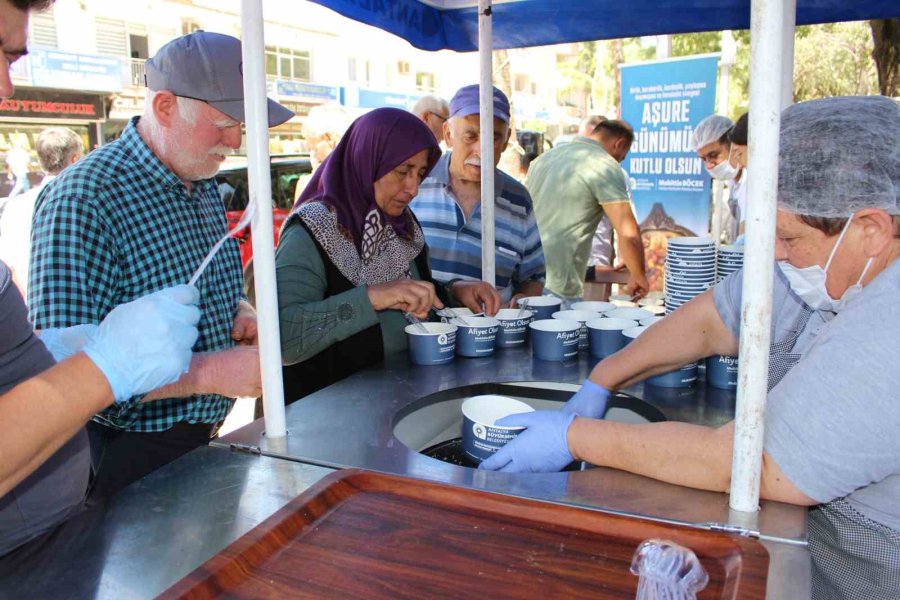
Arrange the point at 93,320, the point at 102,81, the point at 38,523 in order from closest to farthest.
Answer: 1. the point at 38,523
2. the point at 93,320
3. the point at 102,81

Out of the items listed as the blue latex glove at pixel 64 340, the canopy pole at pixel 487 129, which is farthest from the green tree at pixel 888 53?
the blue latex glove at pixel 64 340

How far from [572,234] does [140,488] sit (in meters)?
3.49

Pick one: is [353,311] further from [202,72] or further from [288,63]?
[288,63]

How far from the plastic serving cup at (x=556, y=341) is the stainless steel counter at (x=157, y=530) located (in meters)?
0.95

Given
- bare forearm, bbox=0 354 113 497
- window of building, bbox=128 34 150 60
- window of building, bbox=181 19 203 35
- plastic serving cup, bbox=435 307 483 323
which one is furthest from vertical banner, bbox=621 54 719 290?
window of building, bbox=128 34 150 60

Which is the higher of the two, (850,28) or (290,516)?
(850,28)

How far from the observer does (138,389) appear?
1.10 meters

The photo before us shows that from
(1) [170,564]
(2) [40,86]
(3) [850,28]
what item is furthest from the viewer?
(3) [850,28]

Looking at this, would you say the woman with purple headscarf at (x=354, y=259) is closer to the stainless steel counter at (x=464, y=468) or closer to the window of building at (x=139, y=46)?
the stainless steel counter at (x=464, y=468)

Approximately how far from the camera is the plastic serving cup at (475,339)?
2.14m

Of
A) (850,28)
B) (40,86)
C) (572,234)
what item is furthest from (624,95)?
(850,28)

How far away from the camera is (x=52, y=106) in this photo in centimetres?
1420

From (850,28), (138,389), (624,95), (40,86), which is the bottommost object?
(138,389)

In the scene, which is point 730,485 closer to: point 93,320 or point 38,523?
point 38,523
